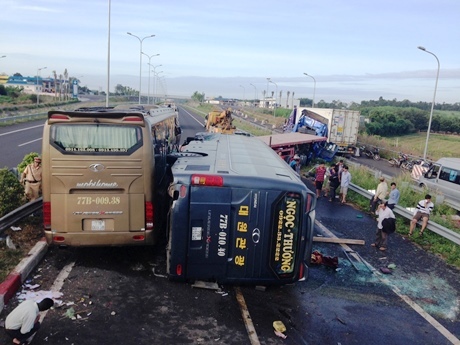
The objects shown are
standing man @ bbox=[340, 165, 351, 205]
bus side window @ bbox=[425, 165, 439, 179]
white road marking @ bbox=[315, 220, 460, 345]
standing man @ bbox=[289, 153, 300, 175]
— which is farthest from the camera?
bus side window @ bbox=[425, 165, 439, 179]

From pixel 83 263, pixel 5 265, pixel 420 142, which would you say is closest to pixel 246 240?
pixel 83 263

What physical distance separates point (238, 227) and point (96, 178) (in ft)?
8.99

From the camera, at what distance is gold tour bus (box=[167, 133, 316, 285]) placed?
274 inches

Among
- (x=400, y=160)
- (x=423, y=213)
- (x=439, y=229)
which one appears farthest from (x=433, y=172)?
(x=400, y=160)

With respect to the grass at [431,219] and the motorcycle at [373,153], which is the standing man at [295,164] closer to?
the grass at [431,219]

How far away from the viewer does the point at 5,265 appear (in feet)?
25.0

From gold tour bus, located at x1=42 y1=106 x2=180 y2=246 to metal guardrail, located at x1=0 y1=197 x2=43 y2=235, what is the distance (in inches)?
52.4

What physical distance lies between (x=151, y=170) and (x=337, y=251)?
5.05m

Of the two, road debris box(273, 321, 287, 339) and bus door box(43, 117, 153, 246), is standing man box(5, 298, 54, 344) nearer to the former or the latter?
bus door box(43, 117, 153, 246)

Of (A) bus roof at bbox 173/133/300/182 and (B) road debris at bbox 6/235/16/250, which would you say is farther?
(B) road debris at bbox 6/235/16/250

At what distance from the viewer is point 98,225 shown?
801 centimetres

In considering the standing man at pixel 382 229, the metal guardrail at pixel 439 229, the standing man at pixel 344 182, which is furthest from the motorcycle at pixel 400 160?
the standing man at pixel 382 229

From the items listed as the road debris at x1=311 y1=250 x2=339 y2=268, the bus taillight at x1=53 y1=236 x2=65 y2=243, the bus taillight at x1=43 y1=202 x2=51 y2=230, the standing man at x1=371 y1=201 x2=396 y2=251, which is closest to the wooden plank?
the standing man at x1=371 y1=201 x2=396 y2=251

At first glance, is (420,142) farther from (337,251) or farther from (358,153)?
(337,251)
